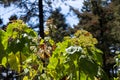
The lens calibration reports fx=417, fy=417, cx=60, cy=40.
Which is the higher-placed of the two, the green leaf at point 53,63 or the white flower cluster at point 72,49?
the white flower cluster at point 72,49

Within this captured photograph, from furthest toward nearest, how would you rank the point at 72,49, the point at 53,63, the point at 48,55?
the point at 48,55 → the point at 53,63 → the point at 72,49

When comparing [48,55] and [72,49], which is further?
[48,55]

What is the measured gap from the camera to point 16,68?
10.5 ft

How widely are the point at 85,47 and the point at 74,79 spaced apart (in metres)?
0.24

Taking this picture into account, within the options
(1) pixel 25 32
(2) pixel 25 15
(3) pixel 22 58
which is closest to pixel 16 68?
(3) pixel 22 58

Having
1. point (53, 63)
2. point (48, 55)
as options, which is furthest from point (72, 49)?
point (48, 55)

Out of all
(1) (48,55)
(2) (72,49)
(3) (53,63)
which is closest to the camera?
(2) (72,49)

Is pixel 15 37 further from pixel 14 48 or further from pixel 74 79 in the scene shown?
pixel 74 79

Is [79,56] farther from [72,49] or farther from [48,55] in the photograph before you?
[48,55]

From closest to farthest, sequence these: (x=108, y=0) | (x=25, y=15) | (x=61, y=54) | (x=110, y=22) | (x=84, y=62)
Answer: (x=84, y=62)
(x=61, y=54)
(x=25, y=15)
(x=110, y=22)
(x=108, y=0)

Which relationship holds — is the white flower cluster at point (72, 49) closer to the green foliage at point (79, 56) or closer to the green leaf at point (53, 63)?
the green foliage at point (79, 56)

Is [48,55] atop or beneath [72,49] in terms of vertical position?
beneath

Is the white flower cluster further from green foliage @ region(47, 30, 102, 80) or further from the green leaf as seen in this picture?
the green leaf

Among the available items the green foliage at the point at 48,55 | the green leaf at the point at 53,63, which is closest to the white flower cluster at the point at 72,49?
the green foliage at the point at 48,55
